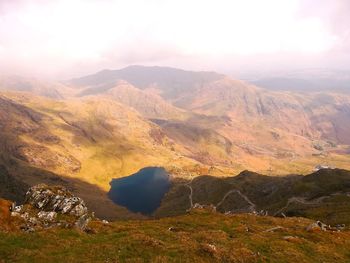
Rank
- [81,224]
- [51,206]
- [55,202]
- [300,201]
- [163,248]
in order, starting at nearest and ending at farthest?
[163,248], [81,224], [51,206], [55,202], [300,201]

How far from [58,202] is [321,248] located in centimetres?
4857

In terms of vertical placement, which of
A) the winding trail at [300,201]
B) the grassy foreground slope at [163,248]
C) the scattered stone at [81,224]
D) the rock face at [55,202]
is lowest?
the winding trail at [300,201]

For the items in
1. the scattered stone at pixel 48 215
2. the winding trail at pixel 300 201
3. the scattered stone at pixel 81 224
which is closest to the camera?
the scattered stone at pixel 81 224

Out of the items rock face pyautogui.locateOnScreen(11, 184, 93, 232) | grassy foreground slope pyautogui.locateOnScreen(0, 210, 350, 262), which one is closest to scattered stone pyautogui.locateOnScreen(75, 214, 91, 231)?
grassy foreground slope pyautogui.locateOnScreen(0, 210, 350, 262)

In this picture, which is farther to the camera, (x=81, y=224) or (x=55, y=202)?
(x=55, y=202)

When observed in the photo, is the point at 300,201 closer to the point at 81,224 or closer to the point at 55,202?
the point at 55,202

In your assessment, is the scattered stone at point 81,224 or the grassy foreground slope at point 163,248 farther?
the scattered stone at point 81,224

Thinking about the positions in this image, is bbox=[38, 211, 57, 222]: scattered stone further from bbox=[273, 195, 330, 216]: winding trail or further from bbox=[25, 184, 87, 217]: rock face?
bbox=[273, 195, 330, 216]: winding trail

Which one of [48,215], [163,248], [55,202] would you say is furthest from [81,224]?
[55,202]

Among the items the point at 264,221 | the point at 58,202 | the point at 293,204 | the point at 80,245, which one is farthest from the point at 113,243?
the point at 293,204

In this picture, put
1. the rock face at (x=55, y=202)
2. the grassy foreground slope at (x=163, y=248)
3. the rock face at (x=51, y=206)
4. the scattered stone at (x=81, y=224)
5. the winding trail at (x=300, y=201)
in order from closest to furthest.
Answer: the grassy foreground slope at (x=163, y=248) < the scattered stone at (x=81, y=224) < the rock face at (x=51, y=206) < the rock face at (x=55, y=202) < the winding trail at (x=300, y=201)

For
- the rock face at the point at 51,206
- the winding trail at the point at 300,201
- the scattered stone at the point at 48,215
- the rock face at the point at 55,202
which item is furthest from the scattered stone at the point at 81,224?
the winding trail at the point at 300,201

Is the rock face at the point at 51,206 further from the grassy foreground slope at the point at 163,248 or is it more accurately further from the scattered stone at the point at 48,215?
the grassy foreground slope at the point at 163,248

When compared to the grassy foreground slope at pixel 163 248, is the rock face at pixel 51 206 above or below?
below
